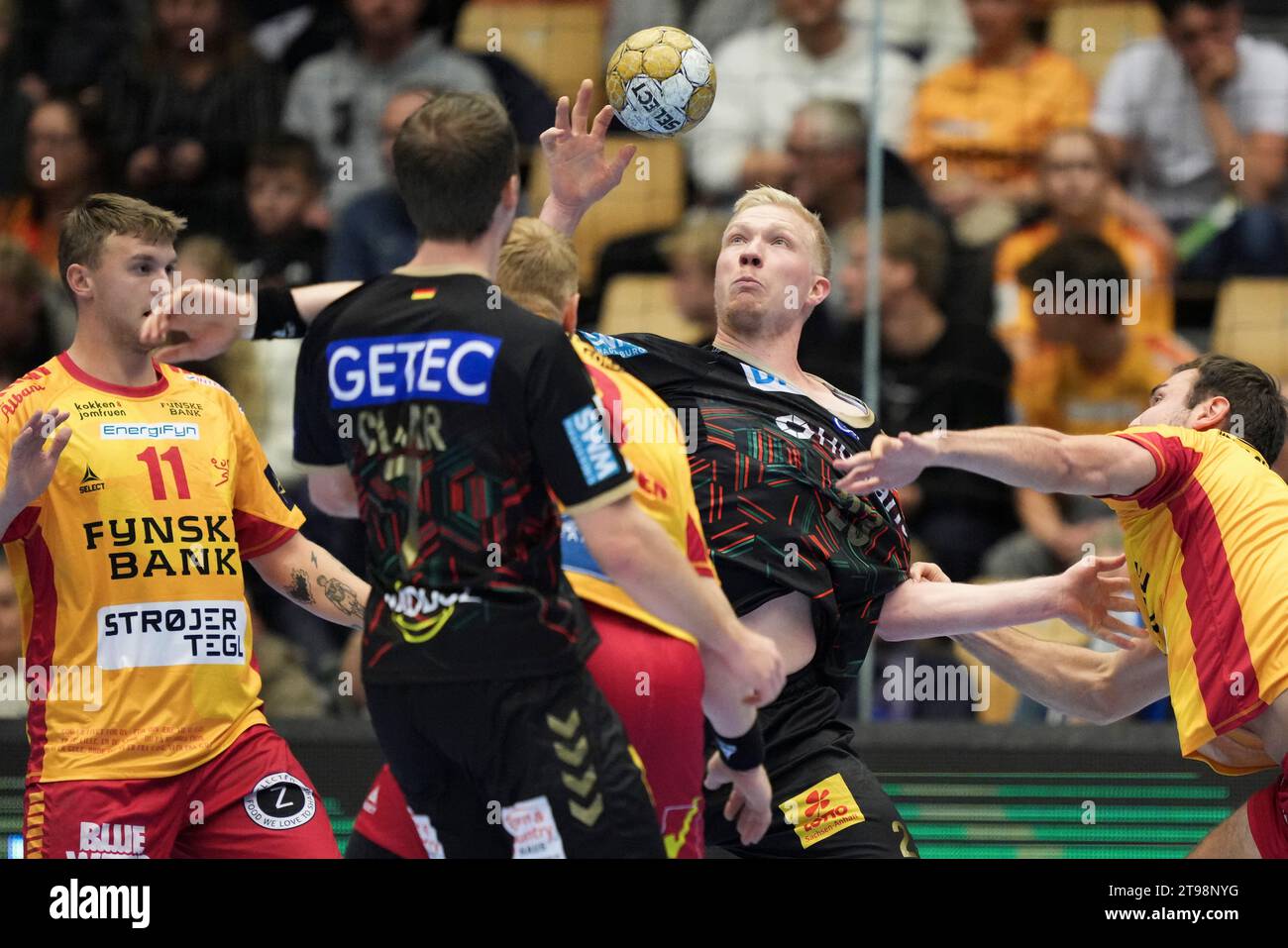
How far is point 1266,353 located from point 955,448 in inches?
212

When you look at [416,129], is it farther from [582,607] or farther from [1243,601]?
[1243,601]

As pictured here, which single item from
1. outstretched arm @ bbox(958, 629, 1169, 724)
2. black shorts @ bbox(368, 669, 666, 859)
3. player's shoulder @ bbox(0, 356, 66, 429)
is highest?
player's shoulder @ bbox(0, 356, 66, 429)

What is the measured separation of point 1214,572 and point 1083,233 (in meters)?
4.69

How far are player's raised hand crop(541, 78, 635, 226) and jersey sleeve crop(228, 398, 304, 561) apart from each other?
1189 millimetres

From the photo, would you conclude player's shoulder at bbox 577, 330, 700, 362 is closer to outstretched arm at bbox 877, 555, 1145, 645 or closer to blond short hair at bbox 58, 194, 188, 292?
outstretched arm at bbox 877, 555, 1145, 645

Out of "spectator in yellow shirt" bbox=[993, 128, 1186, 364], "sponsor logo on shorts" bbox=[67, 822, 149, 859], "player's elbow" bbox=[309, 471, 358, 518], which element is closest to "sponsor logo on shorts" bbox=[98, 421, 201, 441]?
"player's elbow" bbox=[309, 471, 358, 518]

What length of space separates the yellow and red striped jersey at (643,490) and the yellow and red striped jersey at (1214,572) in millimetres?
1347

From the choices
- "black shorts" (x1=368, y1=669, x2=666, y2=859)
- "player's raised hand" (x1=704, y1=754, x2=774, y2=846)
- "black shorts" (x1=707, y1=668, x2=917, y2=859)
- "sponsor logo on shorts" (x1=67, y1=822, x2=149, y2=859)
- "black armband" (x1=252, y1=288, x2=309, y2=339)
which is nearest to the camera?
"black shorts" (x1=368, y1=669, x2=666, y2=859)

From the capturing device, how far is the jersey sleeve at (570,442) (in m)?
3.81

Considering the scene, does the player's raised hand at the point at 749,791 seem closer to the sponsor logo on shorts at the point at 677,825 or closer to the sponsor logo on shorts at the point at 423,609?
the sponsor logo on shorts at the point at 677,825

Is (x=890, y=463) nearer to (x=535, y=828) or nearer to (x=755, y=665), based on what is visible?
(x=755, y=665)

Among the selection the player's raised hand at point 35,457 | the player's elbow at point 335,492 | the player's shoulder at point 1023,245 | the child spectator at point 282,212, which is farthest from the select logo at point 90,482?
the player's shoulder at point 1023,245

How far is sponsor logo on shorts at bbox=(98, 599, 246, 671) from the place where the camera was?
17.0ft
